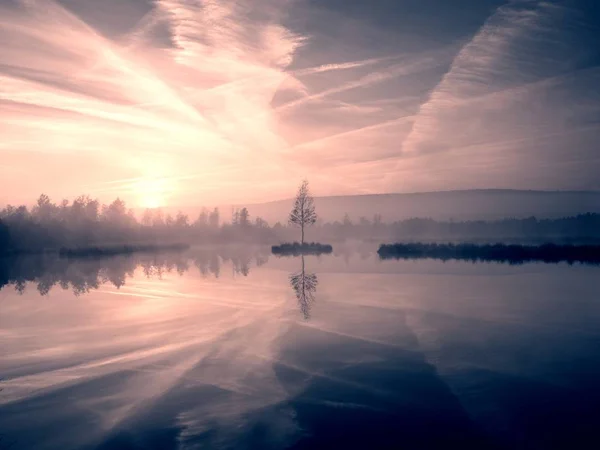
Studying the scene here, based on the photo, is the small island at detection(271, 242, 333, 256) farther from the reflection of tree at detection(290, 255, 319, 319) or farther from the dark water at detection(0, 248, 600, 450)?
the dark water at detection(0, 248, 600, 450)

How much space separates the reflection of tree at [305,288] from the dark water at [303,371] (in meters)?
0.37

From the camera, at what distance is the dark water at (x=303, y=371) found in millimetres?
9383

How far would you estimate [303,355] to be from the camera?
15156mm

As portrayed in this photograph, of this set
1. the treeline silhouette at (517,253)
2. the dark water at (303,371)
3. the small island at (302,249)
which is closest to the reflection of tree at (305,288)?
the dark water at (303,371)

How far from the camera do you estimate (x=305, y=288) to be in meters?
32.1

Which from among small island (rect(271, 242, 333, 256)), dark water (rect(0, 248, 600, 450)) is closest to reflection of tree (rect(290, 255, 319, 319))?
dark water (rect(0, 248, 600, 450))

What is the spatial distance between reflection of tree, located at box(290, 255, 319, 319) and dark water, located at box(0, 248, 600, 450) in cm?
37

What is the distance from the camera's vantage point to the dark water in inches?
369

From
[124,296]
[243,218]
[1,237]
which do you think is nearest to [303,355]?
[124,296]

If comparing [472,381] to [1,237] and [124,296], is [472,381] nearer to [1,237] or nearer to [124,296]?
[124,296]

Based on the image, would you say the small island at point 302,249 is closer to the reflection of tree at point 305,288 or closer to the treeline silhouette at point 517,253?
the treeline silhouette at point 517,253

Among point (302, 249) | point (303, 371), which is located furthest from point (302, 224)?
point (303, 371)

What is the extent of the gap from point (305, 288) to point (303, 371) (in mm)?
18675

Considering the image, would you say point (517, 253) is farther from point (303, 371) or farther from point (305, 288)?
point (303, 371)
